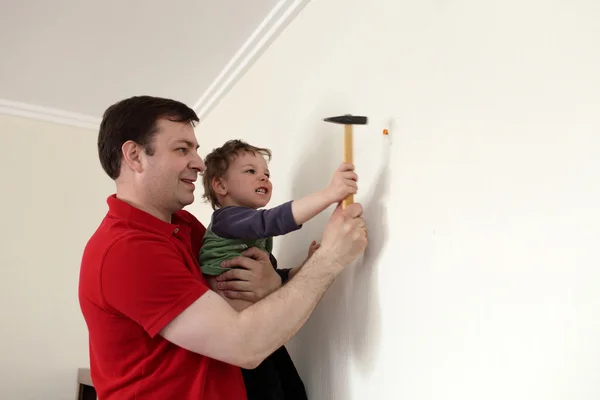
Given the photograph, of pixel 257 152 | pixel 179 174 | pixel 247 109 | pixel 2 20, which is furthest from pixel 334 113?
pixel 2 20

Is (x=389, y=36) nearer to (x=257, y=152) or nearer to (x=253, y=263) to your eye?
(x=257, y=152)

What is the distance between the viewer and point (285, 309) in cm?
109

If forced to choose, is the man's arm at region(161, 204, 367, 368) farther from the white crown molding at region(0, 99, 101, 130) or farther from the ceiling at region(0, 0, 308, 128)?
the white crown molding at region(0, 99, 101, 130)

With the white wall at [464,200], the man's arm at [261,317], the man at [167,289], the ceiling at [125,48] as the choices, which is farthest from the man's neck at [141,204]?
the ceiling at [125,48]

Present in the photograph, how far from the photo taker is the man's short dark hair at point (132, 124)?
1305 mm

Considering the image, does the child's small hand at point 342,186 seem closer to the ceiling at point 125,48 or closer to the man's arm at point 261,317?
the man's arm at point 261,317

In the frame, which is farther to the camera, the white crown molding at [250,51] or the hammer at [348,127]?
the white crown molding at [250,51]

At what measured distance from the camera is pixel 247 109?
6.77ft

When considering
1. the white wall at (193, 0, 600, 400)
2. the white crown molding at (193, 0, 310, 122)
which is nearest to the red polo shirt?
the white wall at (193, 0, 600, 400)

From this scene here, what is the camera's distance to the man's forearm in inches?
41.8

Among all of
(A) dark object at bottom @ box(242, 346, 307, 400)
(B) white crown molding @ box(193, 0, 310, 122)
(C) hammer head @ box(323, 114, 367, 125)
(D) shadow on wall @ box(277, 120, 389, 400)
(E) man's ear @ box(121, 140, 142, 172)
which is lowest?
(A) dark object at bottom @ box(242, 346, 307, 400)

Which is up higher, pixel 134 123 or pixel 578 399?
pixel 134 123

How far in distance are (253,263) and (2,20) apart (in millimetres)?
1434

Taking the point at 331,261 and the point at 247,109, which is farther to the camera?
the point at 247,109
